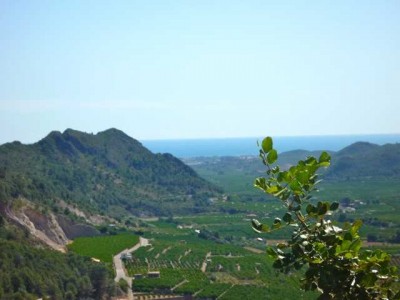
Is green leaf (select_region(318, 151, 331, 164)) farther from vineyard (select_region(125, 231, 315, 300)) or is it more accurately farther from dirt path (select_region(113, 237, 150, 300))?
dirt path (select_region(113, 237, 150, 300))

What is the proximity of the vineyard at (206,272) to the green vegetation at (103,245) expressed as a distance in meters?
2.43

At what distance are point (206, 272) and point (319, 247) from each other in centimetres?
5306

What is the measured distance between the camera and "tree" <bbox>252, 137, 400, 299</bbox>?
304 cm

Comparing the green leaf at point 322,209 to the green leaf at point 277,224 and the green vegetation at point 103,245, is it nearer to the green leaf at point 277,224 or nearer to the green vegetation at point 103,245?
the green leaf at point 277,224

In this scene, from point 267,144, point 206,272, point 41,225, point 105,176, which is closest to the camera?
point 267,144

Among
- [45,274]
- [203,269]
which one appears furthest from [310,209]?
[203,269]

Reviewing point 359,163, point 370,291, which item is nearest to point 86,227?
point 370,291

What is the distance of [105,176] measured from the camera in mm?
103250

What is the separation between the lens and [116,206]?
9356 cm

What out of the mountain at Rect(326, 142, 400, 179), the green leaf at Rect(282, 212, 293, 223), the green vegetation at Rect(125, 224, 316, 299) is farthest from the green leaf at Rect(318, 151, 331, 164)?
the mountain at Rect(326, 142, 400, 179)

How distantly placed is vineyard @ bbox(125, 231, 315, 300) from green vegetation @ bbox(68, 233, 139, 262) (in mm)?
2426

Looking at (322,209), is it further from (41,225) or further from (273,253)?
(41,225)

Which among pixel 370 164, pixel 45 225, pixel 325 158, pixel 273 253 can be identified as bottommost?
pixel 45 225

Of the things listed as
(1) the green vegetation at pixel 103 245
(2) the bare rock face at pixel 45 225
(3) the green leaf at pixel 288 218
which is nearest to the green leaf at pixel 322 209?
(3) the green leaf at pixel 288 218
